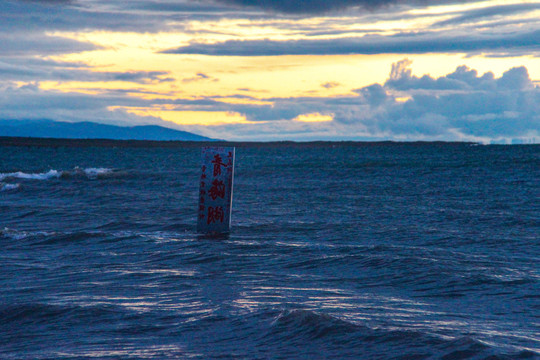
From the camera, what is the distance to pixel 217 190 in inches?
Result: 597

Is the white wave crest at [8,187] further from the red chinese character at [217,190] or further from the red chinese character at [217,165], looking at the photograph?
the red chinese character at [217,165]

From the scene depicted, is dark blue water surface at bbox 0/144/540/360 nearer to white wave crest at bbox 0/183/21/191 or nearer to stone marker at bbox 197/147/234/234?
stone marker at bbox 197/147/234/234

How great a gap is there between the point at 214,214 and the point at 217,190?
0.64 meters

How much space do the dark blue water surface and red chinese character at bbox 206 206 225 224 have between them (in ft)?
1.89

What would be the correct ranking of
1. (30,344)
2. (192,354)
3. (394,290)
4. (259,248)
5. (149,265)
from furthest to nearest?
(259,248) → (149,265) → (394,290) → (30,344) → (192,354)

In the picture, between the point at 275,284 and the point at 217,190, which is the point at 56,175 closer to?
the point at 217,190

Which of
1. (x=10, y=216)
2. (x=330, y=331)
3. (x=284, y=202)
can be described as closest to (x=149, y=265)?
(x=330, y=331)

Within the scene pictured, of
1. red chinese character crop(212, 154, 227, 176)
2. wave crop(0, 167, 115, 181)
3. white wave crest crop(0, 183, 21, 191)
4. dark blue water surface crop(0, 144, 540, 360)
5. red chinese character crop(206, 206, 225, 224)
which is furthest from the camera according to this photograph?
wave crop(0, 167, 115, 181)

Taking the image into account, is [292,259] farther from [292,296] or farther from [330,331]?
[330,331]

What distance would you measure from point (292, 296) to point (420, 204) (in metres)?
14.6

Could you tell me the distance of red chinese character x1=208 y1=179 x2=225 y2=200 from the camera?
49.4 ft

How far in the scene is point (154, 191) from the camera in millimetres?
28781

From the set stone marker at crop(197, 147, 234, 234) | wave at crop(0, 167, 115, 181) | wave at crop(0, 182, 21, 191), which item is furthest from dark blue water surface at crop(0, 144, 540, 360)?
wave at crop(0, 167, 115, 181)

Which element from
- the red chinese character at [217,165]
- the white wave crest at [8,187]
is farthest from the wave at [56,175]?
the red chinese character at [217,165]
